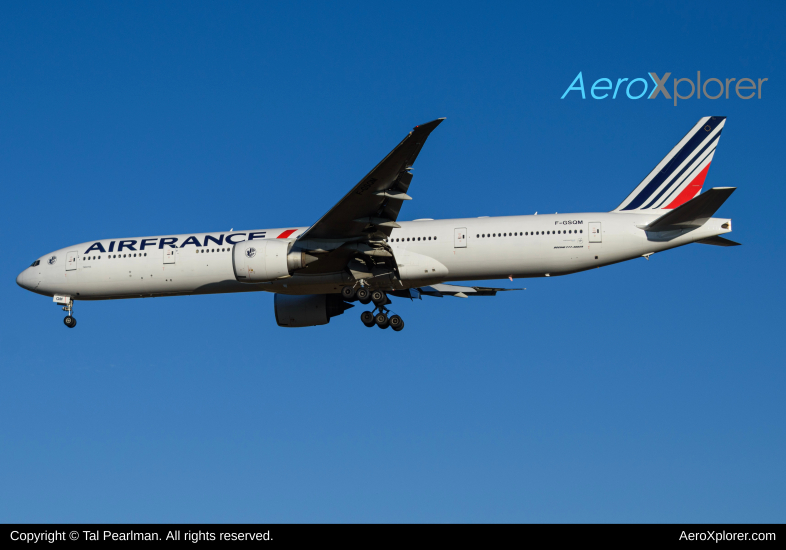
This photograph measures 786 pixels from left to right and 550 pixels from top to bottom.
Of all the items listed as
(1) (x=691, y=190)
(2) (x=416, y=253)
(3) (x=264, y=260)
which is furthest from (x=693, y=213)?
(3) (x=264, y=260)

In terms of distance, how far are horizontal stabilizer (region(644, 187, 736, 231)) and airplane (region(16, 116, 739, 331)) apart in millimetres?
29

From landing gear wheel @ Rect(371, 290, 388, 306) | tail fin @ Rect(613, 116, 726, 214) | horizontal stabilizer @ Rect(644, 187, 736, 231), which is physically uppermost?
tail fin @ Rect(613, 116, 726, 214)

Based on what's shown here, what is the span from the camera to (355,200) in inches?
915

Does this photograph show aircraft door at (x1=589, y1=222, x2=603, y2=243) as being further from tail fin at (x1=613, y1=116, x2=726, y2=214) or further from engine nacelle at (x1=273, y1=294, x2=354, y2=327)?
engine nacelle at (x1=273, y1=294, x2=354, y2=327)

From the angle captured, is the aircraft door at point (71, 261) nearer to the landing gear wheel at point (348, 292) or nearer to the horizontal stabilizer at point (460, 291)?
the landing gear wheel at point (348, 292)

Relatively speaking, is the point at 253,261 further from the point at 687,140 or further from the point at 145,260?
the point at 687,140

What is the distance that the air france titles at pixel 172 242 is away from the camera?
1074 inches

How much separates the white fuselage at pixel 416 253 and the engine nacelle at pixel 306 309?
223cm

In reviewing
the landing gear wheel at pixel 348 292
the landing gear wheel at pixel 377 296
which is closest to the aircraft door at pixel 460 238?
the landing gear wheel at pixel 377 296

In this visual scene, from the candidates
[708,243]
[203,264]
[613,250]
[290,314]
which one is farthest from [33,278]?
[708,243]

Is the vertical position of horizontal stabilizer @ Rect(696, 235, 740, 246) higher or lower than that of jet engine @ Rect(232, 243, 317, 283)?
lower

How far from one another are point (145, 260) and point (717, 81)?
760 inches

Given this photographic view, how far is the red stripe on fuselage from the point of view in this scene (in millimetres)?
26062

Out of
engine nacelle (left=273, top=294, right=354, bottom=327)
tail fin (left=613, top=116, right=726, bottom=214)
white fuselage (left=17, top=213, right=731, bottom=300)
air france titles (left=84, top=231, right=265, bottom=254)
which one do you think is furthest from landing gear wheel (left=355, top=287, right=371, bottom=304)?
tail fin (left=613, top=116, right=726, bottom=214)
